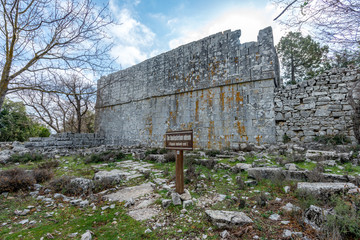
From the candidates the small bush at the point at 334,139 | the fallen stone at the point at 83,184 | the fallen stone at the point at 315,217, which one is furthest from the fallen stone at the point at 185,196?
the small bush at the point at 334,139

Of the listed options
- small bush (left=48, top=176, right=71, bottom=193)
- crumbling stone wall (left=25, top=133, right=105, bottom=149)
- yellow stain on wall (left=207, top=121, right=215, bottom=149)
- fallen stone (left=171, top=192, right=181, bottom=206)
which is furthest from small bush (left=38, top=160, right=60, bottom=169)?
yellow stain on wall (left=207, top=121, right=215, bottom=149)

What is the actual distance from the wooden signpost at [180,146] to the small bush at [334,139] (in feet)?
20.2

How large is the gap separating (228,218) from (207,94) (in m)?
8.00

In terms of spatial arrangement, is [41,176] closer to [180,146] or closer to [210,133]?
[180,146]

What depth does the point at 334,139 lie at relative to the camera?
668 centimetres

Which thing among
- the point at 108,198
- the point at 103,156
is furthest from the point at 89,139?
the point at 108,198

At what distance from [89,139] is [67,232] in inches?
512

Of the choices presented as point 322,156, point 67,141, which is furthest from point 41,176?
point 67,141

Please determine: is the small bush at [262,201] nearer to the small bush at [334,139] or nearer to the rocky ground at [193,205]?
the rocky ground at [193,205]

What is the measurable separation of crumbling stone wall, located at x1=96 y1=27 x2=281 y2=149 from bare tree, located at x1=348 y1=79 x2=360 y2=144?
2645 mm

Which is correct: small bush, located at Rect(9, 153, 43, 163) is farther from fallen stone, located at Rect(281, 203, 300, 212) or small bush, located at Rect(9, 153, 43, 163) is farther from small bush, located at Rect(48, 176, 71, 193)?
fallen stone, located at Rect(281, 203, 300, 212)

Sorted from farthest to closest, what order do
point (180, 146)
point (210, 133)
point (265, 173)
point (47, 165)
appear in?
point (210, 133) → point (47, 165) → point (265, 173) → point (180, 146)

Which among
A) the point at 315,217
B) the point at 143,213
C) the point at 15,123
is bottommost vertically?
the point at 143,213

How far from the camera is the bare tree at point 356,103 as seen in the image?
250 inches
